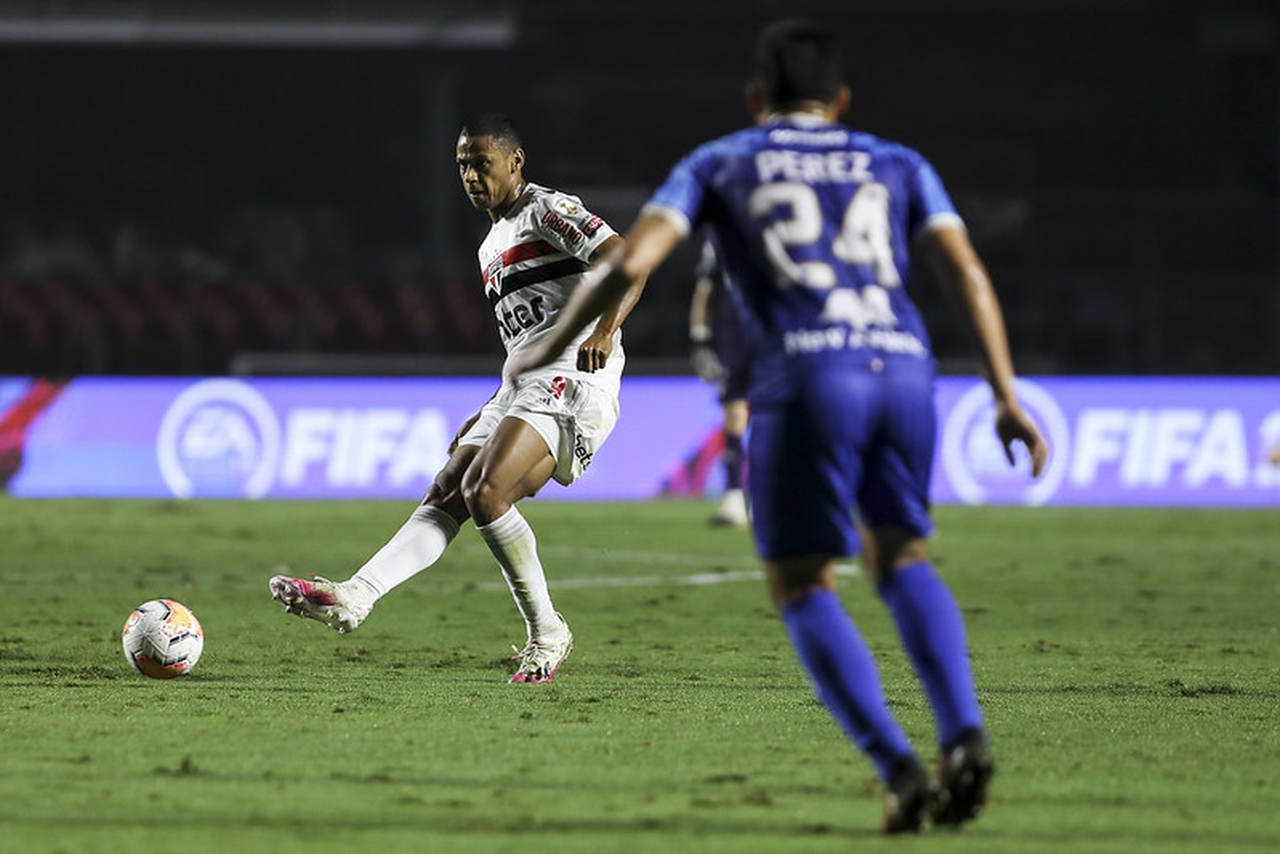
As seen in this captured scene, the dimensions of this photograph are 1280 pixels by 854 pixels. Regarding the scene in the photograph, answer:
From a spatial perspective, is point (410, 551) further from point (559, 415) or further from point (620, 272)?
point (620, 272)

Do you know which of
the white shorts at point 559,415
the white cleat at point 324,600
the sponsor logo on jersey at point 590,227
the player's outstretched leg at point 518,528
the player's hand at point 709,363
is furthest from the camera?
the player's hand at point 709,363

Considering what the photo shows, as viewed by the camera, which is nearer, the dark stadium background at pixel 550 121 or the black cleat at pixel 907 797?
the black cleat at pixel 907 797

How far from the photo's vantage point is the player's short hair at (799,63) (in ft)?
16.1

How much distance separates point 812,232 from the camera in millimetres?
4820

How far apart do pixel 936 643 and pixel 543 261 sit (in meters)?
3.62

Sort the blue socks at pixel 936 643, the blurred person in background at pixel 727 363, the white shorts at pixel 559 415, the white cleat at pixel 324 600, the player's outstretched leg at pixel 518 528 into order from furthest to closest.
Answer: the blurred person in background at pixel 727 363 < the white shorts at pixel 559 415 < the player's outstretched leg at pixel 518 528 < the white cleat at pixel 324 600 < the blue socks at pixel 936 643

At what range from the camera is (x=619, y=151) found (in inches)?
1190

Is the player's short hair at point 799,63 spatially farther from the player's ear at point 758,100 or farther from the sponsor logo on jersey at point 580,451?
the sponsor logo on jersey at point 580,451

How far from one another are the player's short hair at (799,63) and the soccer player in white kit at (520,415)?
2465mm

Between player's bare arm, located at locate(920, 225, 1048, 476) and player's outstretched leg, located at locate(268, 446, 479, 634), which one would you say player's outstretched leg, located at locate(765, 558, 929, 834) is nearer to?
player's bare arm, located at locate(920, 225, 1048, 476)

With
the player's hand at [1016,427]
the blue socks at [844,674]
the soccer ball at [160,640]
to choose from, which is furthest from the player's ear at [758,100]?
the soccer ball at [160,640]

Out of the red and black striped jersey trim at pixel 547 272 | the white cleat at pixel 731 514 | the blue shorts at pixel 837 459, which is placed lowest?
the blue shorts at pixel 837 459

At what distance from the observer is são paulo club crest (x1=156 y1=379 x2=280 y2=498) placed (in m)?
19.0

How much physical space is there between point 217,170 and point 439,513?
23631 millimetres
